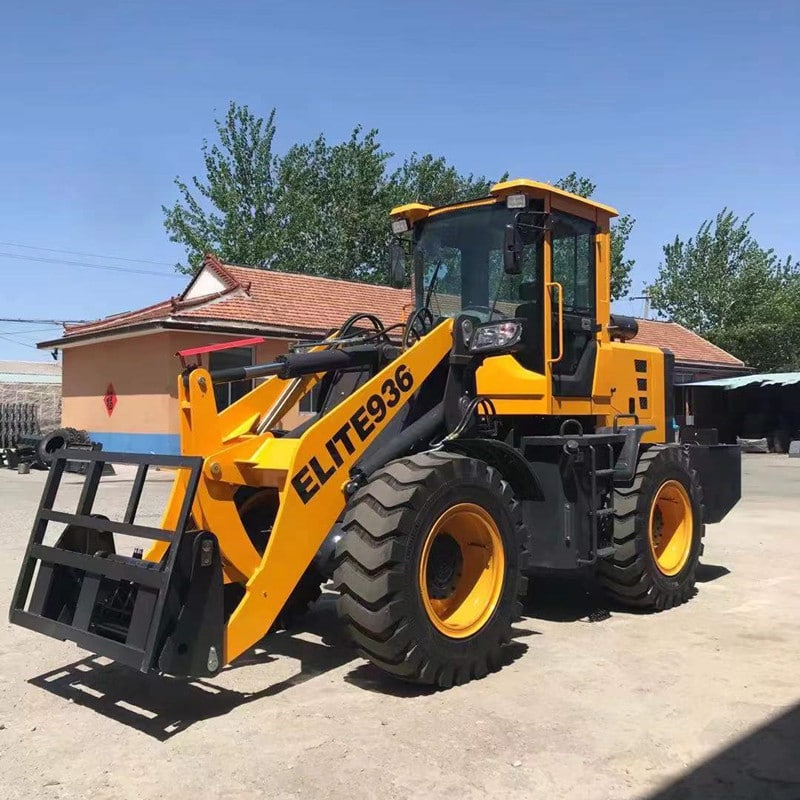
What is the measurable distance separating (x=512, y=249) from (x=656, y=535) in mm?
2968

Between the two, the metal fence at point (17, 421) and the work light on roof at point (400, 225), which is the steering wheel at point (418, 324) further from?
the metal fence at point (17, 421)

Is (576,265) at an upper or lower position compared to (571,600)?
upper

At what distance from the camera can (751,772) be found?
3.77 meters

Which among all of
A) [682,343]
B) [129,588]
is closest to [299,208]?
[682,343]

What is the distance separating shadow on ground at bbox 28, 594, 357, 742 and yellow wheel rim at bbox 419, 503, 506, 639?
788mm

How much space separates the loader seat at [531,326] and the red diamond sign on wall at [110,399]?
17.2 m

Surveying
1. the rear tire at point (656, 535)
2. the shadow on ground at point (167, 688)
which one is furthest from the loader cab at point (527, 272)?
the shadow on ground at point (167, 688)

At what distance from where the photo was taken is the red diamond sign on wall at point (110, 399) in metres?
21.4

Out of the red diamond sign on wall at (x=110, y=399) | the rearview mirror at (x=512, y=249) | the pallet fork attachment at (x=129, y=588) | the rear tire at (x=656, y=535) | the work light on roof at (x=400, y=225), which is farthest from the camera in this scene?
the red diamond sign on wall at (x=110, y=399)

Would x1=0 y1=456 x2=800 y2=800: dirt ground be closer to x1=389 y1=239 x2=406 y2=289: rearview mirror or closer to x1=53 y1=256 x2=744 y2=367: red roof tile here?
x1=389 y1=239 x2=406 y2=289: rearview mirror

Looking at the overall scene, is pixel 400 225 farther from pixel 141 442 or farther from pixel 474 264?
pixel 141 442

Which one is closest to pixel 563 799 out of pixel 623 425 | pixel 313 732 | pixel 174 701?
pixel 313 732

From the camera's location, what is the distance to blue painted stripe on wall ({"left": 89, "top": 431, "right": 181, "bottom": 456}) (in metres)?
19.3

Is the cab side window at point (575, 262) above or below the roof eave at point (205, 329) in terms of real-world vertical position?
below
